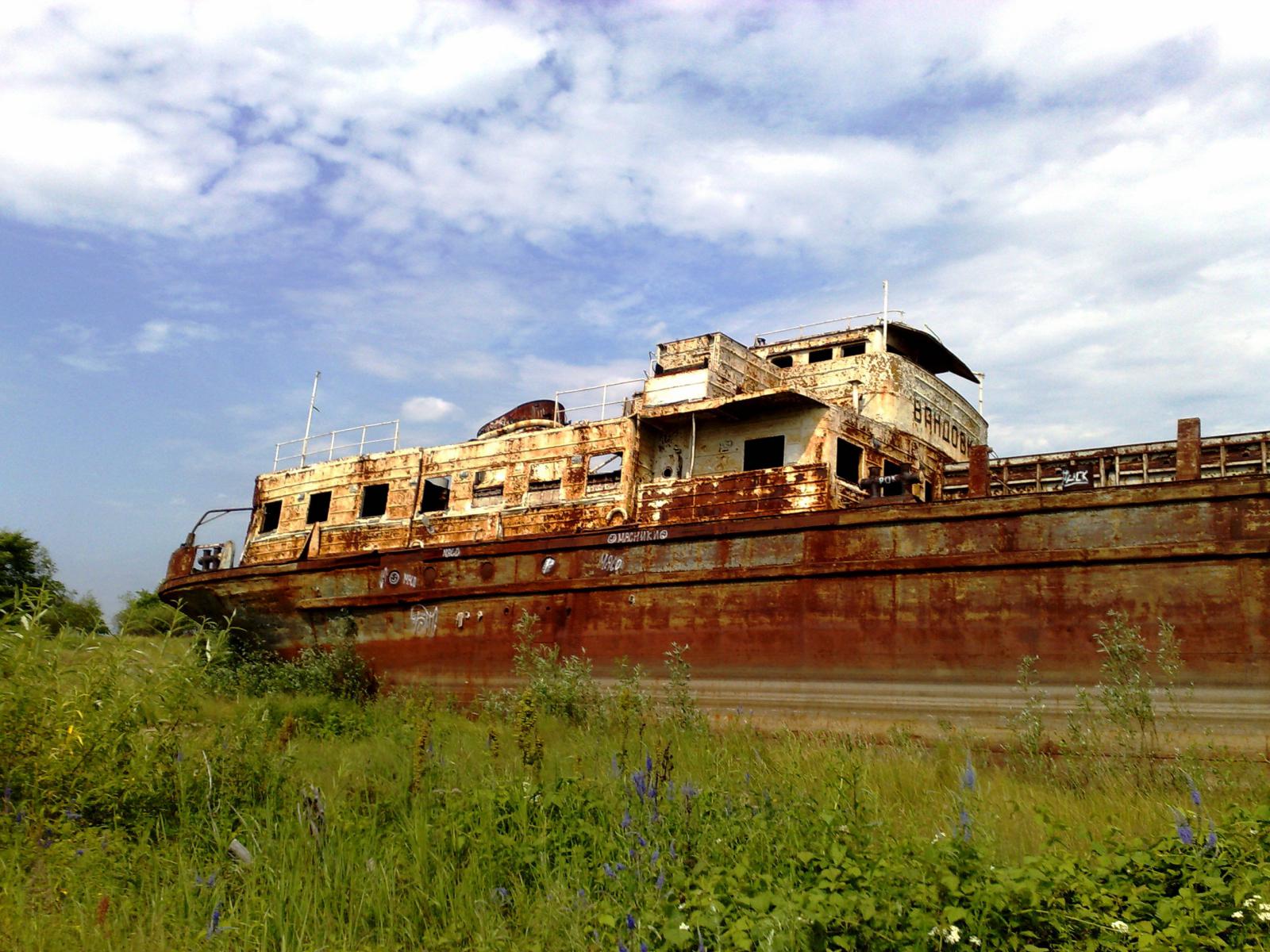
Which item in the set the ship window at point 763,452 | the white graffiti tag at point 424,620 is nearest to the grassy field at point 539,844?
the ship window at point 763,452

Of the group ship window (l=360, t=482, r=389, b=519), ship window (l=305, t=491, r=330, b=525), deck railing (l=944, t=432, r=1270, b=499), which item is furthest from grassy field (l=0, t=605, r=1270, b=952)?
ship window (l=305, t=491, r=330, b=525)

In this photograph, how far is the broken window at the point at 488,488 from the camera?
15.3m

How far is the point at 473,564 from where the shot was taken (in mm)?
14289

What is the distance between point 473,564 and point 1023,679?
8.17m

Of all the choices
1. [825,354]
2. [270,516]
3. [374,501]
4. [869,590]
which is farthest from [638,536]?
[270,516]

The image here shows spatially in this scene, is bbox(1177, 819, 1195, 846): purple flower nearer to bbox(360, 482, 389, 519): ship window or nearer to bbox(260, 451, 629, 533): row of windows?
bbox(260, 451, 629, 533): row of windows

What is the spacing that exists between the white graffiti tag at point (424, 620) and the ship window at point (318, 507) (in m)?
3.78

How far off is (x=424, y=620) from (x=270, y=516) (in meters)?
5.85

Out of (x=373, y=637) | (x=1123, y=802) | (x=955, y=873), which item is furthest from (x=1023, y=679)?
(x=373, y=637)

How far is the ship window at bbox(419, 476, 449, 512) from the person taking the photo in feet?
52.8

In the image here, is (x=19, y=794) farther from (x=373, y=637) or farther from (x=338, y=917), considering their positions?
(x=373, y=637)

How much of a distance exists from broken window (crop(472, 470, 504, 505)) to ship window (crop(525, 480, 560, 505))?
23.8 inches

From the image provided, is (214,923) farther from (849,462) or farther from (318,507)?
(318,507)

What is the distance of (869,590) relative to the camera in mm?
11031
